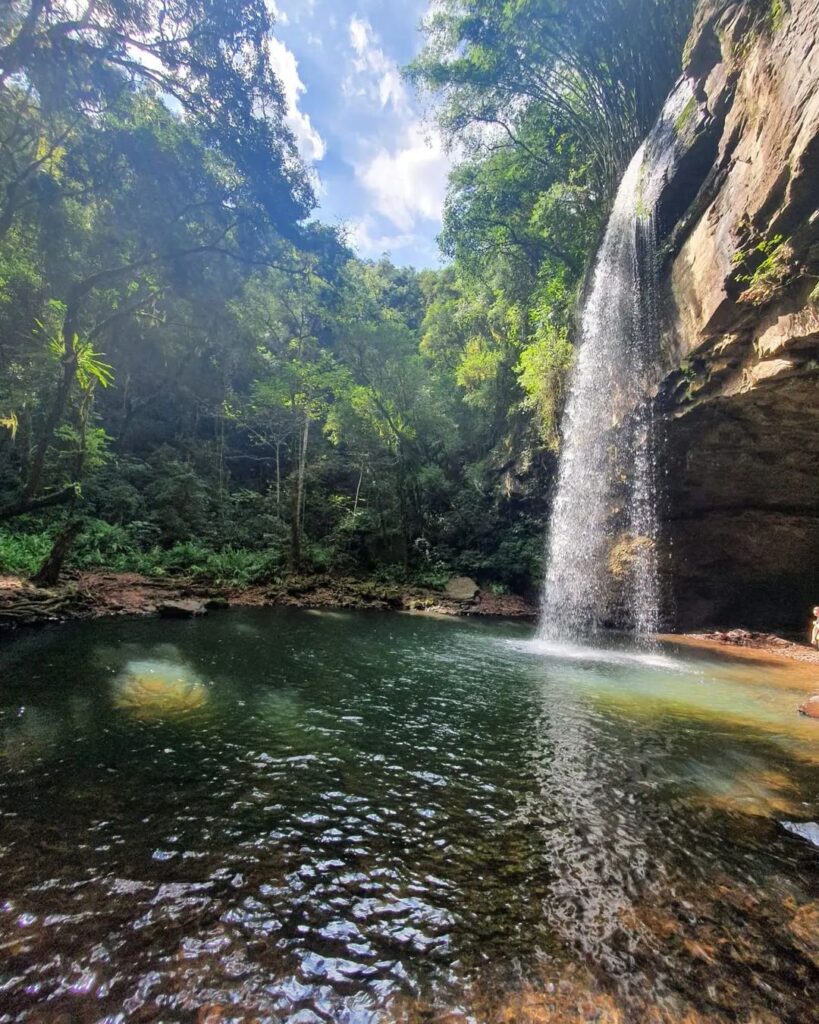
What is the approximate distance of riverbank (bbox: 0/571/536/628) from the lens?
10.3 metres

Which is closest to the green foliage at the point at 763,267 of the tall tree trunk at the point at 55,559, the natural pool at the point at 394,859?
the natural pool at the point at 394,859

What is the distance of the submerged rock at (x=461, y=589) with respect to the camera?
61.6 ft

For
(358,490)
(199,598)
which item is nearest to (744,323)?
(199,598)

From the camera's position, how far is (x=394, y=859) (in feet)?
9.22

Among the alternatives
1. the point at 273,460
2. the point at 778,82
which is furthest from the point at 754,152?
the point at 273,460

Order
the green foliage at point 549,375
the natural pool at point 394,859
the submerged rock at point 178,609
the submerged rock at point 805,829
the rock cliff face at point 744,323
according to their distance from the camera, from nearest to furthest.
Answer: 1. the natural pool at point 394,859
2. the submerged rock at point 805,829
3. the rock cliff face at point 744,323
4. the submerged rock at point 178,609
5. the green foliage at point 549,375

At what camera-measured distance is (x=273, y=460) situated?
92.4ft

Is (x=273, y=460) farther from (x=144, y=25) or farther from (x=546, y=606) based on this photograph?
(x=144, y=25)

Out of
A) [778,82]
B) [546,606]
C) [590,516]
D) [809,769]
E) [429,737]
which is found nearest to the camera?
→ [809,769]

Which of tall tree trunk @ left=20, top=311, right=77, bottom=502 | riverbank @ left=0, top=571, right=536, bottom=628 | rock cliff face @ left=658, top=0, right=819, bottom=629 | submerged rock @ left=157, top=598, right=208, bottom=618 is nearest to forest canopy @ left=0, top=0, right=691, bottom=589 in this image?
tall tree trunk @ left=20, top=311, right=77, bottom=502

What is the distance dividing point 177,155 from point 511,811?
14007mm

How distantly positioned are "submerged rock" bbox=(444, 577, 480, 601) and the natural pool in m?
12.8

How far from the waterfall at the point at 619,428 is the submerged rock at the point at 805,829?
9994mm

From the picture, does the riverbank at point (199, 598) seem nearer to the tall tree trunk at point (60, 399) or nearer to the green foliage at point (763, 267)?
the tall tree trunk at point (60, 399)
